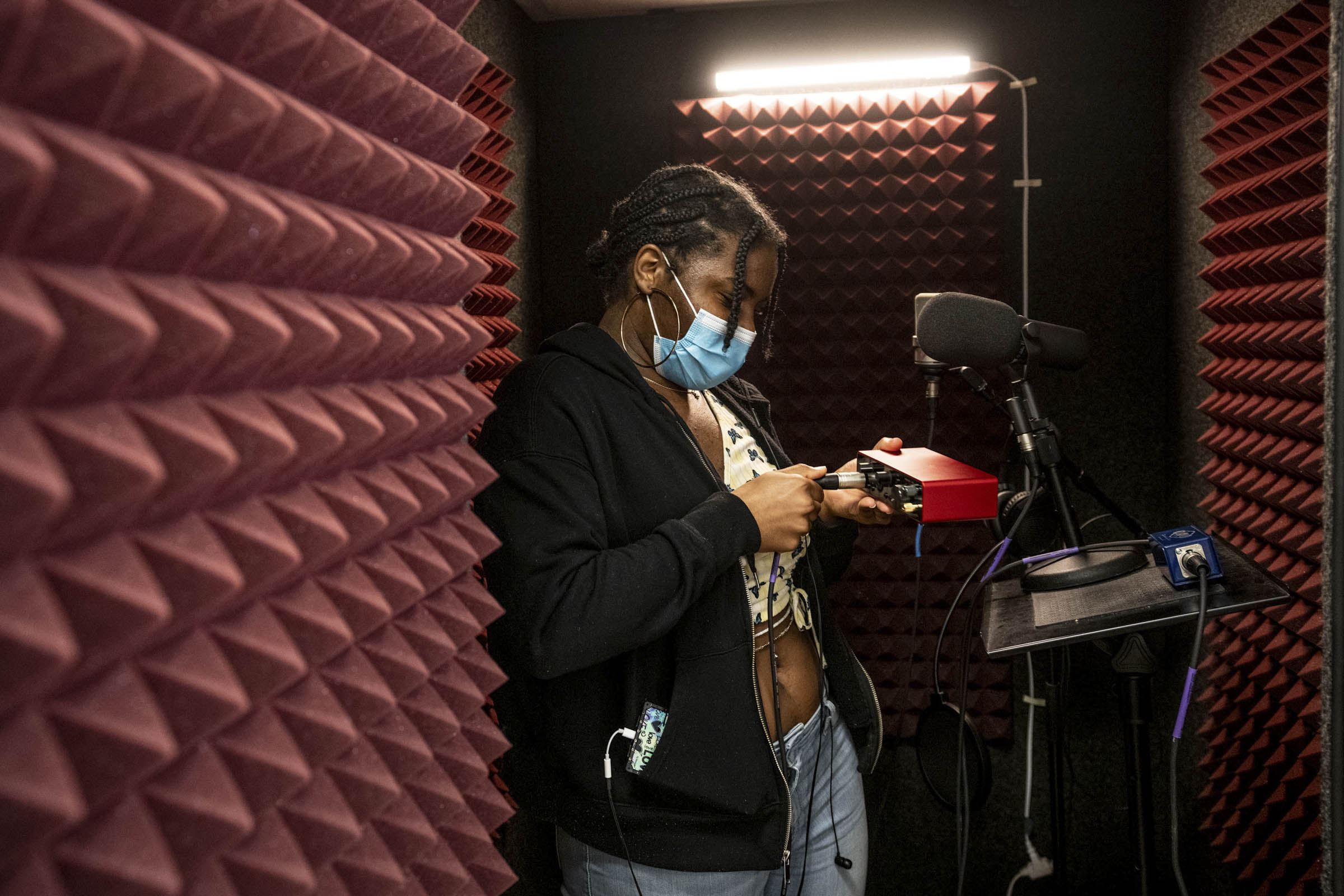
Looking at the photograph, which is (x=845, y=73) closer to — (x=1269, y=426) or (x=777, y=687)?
(x=1269, y=426)

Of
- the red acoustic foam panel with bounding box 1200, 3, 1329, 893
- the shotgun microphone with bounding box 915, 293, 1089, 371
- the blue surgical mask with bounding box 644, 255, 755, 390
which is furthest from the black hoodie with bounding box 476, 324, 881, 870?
the red acoustic foam panel with bounding box 1200, 3, 1329, 893

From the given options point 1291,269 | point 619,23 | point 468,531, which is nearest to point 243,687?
point 468,531

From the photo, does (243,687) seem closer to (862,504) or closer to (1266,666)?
(862,504)

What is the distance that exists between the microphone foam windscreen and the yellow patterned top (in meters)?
0.33

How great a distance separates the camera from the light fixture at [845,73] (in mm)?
2303

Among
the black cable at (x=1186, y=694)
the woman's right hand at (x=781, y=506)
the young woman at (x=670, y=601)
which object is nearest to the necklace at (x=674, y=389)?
the young woman at (x=670, y=601)

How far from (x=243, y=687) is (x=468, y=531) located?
388 mm

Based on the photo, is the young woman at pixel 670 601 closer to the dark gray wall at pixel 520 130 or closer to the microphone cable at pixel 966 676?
the microphone cable at pixel 966 676

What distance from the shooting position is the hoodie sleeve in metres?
0.97

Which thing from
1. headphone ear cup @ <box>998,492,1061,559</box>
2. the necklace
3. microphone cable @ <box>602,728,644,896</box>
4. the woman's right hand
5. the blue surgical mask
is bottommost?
microphone cable @ <box>602,728,644,896</box>

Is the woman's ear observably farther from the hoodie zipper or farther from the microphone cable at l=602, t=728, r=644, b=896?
the microphone cable at l=602, t=728, r=644, b=896

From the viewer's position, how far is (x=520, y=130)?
2.45 metres

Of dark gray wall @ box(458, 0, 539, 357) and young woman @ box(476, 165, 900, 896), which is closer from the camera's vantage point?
young woman @ box(476, 165, 900, 896)

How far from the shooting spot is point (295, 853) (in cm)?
54
